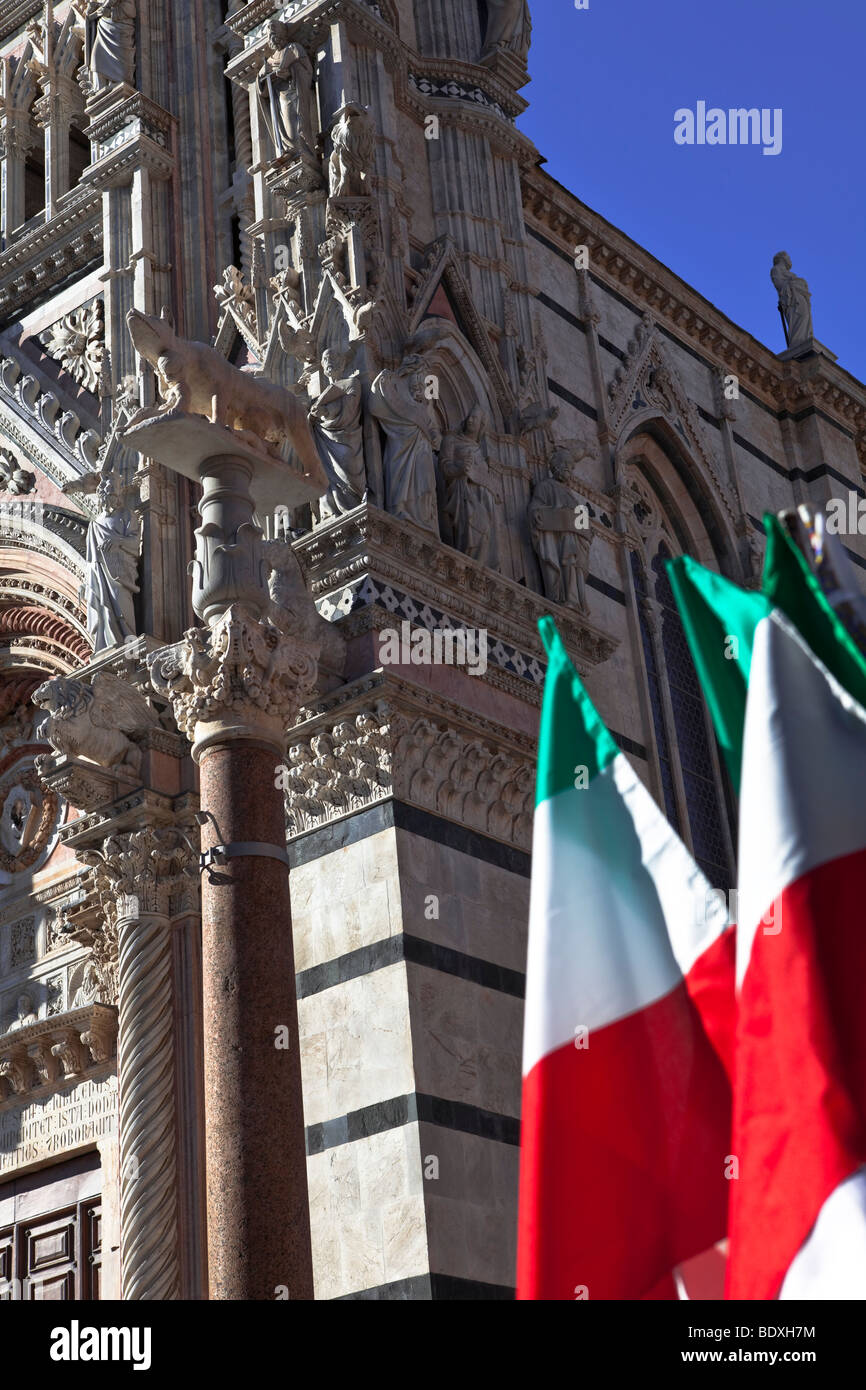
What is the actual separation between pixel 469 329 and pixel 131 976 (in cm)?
487

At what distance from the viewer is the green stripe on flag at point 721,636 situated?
151 inches

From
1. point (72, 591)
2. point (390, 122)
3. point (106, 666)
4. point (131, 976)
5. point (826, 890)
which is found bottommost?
point (826, 890)

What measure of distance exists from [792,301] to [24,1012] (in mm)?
10802

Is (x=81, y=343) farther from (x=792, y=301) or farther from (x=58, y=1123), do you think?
(x=792, y=301)

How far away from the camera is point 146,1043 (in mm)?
10328

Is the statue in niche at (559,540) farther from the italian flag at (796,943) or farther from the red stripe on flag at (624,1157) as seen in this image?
the red stripe on flag at (624,1157)

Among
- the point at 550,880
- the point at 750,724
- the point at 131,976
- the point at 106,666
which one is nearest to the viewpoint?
the point at 750,724

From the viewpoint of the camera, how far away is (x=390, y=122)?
12477 mm

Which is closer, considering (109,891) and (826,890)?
(826,890)

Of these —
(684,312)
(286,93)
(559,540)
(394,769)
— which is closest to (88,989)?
(394,769)

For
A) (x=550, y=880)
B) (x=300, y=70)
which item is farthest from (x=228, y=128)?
(x=550, y=880)

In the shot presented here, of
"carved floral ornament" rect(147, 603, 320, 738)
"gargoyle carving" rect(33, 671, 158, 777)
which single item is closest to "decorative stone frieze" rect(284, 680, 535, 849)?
"gargoyle carving" rect(33, 671, 158, 777)

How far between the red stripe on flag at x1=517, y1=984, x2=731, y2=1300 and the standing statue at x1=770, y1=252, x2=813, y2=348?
49.5 ft
